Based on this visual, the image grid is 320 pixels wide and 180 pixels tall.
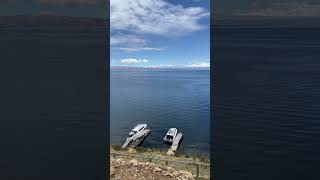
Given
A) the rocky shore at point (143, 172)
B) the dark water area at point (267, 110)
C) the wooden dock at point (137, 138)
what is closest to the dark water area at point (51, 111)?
the rocky shore at point (143, 172)

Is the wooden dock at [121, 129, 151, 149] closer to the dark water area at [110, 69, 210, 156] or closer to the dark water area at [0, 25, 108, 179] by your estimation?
the dark water area at [110, 69, 210, 156]

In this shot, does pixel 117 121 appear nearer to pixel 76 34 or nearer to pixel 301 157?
pixel 76 34

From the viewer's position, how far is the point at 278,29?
15031 millimetres

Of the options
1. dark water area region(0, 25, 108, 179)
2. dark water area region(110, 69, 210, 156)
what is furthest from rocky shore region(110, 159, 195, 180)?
dark water area region(110, 69, 210, 156)

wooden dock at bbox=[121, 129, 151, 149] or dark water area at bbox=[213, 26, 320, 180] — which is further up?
dark water area at bbox=[213, 26, 320, 180]

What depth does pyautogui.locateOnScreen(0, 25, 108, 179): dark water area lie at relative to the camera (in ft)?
11.7

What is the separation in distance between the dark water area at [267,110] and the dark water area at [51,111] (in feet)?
5.21

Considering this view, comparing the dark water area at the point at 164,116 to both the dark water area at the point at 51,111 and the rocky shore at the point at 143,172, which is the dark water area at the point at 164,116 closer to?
the dark water area at the point at 51,111

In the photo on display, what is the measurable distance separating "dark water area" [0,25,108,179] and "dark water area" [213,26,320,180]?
1.59 m

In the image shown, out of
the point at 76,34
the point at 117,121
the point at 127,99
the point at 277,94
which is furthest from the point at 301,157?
the point at 127,99

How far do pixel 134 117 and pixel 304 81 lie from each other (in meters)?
5.65

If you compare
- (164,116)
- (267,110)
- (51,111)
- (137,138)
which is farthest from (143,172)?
(164,116)

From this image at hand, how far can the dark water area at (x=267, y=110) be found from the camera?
372 cm

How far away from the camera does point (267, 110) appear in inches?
227
